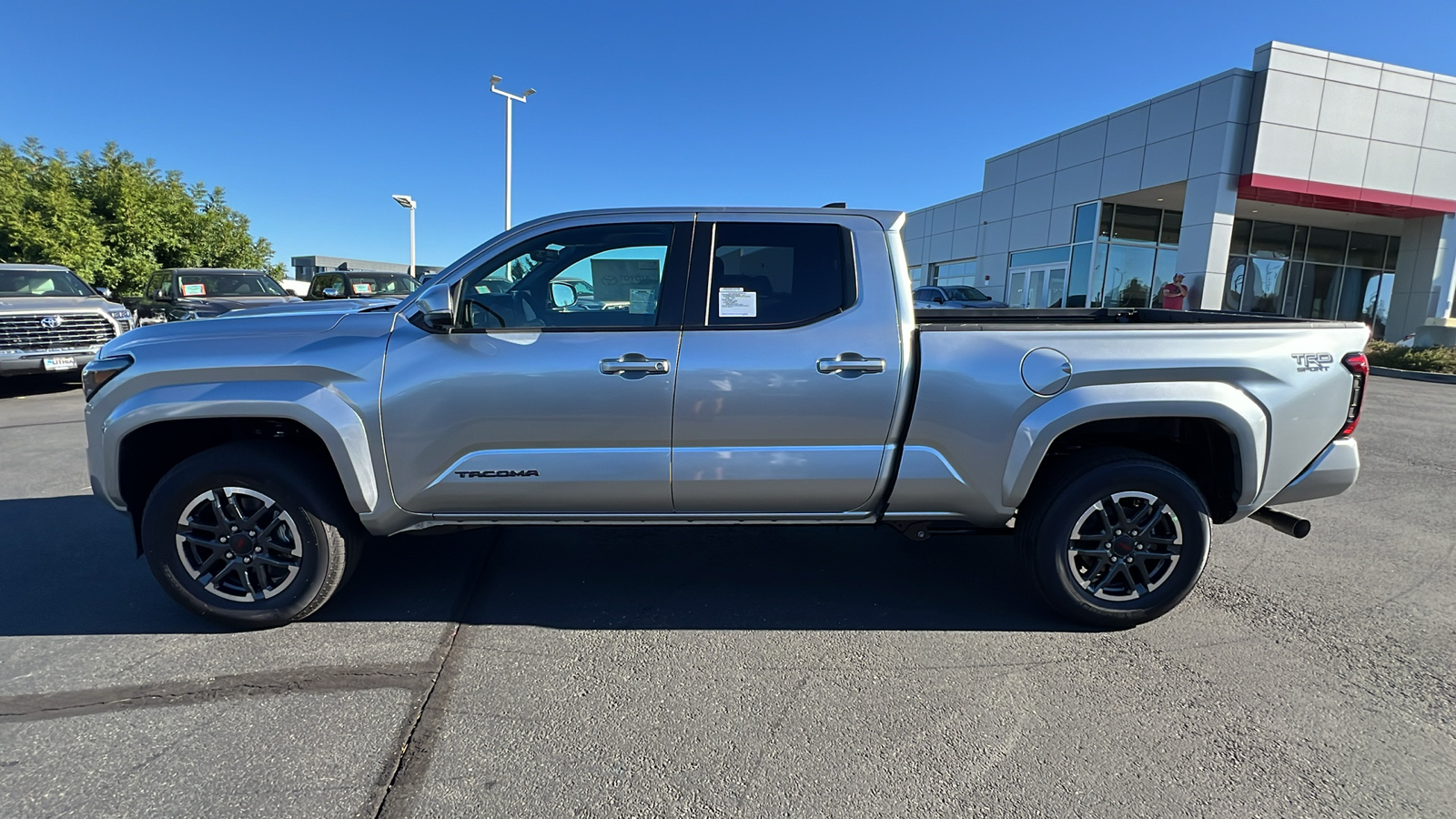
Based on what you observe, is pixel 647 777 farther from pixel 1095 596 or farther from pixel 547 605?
pixel 1095 596

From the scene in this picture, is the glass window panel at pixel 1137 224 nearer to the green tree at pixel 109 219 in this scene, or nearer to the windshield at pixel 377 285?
the windshield at pixel 377 285

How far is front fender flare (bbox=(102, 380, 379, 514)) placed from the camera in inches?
125

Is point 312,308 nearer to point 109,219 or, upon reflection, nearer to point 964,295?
point 964,295

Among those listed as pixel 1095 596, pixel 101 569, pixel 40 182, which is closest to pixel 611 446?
pixel 1095 596

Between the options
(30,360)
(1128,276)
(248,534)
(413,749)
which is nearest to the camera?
(413,749)

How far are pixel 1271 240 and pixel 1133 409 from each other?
27.4 metres

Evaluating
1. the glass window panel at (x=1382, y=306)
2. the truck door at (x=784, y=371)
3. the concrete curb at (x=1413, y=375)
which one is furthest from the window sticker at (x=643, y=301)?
the glass window panel at (x=1382, y=306)

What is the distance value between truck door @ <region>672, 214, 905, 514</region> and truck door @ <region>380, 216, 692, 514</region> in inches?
5.1

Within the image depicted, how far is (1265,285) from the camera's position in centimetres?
2448

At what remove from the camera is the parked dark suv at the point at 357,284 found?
1523 centimetres

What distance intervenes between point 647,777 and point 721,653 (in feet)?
2.79

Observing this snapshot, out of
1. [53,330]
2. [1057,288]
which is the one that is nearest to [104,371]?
[53,330]

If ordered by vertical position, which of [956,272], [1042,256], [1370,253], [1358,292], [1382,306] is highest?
[1370,253]

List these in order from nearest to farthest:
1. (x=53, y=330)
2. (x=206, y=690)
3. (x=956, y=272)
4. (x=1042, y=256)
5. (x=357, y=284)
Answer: (x=206, y=690), (x=53, y=330), (x=357, y=284), (x=1042, y=256), (x=956, y=272)
